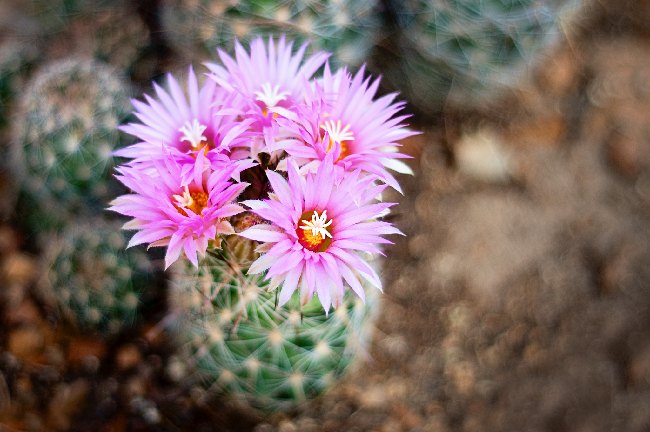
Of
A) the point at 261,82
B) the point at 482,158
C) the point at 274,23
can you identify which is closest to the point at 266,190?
the point at 261,82

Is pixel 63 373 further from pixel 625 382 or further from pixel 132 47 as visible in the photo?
pixel 625 382

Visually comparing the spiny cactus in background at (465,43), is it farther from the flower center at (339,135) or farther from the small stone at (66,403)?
the small stone at (66,403)

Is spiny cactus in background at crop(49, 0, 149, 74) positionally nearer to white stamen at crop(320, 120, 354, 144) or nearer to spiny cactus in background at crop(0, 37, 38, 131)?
spiny cactus in background at crop(0, 37, 38, 131)

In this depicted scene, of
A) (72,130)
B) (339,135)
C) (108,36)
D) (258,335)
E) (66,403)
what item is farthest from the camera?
(108,36)

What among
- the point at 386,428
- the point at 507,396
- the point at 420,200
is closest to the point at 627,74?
the point at 420,200

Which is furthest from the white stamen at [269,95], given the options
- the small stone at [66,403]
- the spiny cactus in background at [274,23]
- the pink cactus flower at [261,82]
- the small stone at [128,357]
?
the small stone at [66,403]

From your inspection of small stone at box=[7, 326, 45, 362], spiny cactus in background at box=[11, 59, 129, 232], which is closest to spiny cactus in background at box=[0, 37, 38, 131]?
spiny cactus in background at box=[11, 59, 129, 232]

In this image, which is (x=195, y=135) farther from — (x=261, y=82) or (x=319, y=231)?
(x=319, y=231)
